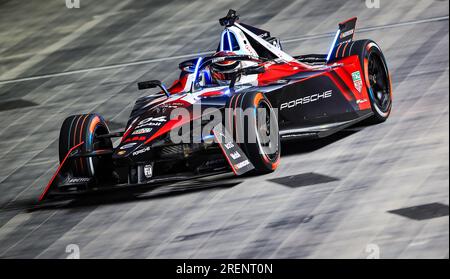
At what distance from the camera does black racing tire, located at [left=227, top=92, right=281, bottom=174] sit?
13.6 metres

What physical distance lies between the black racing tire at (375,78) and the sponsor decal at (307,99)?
792mm

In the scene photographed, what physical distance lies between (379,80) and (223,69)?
255cm

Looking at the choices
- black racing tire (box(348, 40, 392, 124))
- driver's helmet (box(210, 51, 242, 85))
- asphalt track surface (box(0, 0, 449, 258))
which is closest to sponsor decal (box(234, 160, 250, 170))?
asphalt track surface (box(0, 0, 449, 258))

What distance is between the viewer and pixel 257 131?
1371 cm

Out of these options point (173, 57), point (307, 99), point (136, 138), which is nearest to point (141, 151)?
point (136, 138)

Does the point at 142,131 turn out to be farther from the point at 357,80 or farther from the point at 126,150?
the point at 357,80

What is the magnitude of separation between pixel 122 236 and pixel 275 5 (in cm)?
1242

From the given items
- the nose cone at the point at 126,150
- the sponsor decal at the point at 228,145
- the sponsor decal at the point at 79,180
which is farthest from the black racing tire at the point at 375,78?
the sponsor decal at the point at 79,180

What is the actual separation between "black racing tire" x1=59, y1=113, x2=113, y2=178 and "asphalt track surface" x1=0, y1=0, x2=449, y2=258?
0.39m

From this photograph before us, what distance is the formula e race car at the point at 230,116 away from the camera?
44.8 ft

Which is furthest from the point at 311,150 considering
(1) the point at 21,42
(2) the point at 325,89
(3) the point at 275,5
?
(1) the point at 21,42

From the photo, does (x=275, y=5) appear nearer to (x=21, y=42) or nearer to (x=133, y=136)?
(x=21, y=42)

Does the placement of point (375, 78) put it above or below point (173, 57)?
below

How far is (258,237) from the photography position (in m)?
12.0
